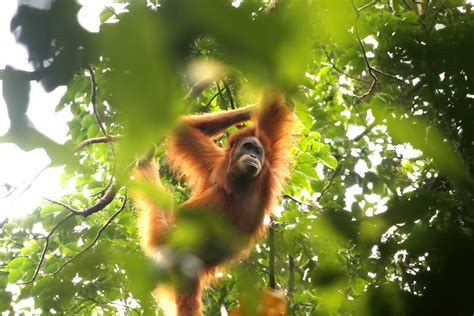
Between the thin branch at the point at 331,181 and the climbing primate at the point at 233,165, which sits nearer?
the thin branch at the point at 331,181

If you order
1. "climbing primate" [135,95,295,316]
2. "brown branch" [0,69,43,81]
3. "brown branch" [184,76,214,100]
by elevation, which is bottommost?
"climbing primate" [135,95,295,316]

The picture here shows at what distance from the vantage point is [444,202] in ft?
3.32

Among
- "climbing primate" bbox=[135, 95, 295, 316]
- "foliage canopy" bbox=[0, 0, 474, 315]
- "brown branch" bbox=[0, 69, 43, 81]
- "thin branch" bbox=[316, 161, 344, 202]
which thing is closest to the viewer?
"foliage canopy" bbox=[0, 0, 474, 315]

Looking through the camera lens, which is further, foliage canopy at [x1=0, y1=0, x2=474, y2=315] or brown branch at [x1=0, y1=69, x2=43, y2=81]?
brown branch at [x1=0, y1=69, x2=43, y2=81]

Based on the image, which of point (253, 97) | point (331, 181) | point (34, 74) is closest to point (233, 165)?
point (331, 181)

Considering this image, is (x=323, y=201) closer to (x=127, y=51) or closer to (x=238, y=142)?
(x=238, y=142)

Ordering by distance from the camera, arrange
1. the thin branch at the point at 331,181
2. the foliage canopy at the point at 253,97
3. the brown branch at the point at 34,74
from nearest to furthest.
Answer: the foliage canopy at the point at 253,97 < the brown branch at the point at 34,74 < the thin branch at the point at 331,181

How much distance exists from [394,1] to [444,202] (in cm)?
300

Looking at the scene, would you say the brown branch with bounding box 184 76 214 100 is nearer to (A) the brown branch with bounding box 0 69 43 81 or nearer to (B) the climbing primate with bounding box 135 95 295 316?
(A) the brown branch with bounding box 0 69 43 81

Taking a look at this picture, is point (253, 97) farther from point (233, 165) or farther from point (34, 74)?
point (233, 165)

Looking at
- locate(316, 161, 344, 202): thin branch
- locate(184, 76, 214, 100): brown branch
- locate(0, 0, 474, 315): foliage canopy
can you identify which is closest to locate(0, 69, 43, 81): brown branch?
locate(0, 0, 474, 315): foliage canopy

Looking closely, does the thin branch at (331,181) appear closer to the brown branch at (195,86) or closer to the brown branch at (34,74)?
the brown branch at (195,86)

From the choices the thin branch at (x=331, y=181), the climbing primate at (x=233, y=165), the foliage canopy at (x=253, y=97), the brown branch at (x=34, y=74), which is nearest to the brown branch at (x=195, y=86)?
the foliage canopy at (x=253, y=97)

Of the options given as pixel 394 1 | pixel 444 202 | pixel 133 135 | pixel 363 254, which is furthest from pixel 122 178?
pixel 394 1
